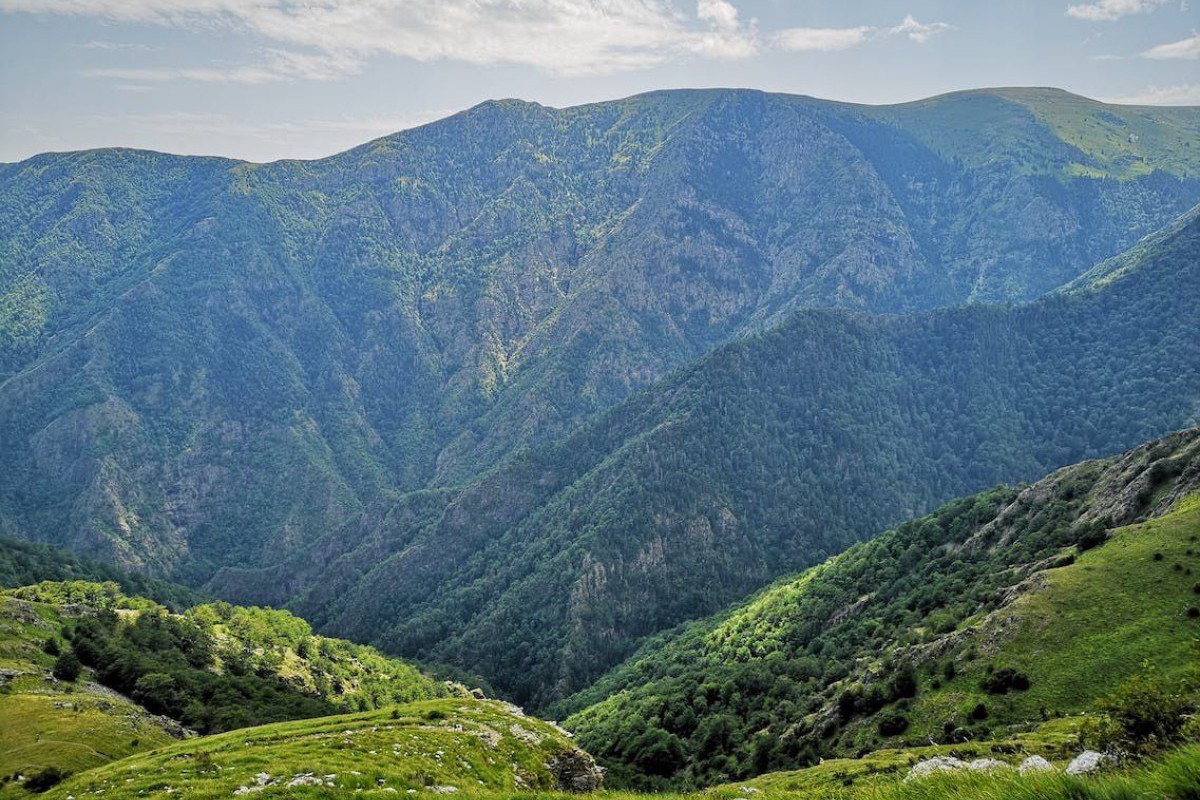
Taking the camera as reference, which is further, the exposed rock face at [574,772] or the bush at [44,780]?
the exposed rock face at [574,772]

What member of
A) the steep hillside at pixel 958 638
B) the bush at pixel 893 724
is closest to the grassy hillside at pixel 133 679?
the steep hillside at pixel 958 638

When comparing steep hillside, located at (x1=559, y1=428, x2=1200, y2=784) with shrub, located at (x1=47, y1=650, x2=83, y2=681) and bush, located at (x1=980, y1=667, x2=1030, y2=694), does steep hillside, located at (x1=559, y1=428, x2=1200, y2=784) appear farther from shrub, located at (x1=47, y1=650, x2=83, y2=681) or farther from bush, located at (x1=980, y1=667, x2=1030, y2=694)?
shrub, located at (x1=47, y1=650, x2=83, y2=681)

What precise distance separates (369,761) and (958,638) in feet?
234

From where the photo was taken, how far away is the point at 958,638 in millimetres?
86500

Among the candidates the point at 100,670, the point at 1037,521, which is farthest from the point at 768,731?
the point at 100,670

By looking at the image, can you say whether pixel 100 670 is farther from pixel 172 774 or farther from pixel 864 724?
pixel 864 724

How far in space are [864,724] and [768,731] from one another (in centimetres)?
2774

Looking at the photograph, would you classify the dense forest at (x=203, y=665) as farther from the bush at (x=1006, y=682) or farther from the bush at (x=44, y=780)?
the bush at (x=1006, y=682)

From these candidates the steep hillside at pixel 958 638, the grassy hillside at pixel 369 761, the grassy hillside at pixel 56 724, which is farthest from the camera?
the steep hillside at pixel 958 638

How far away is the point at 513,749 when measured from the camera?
229 feet

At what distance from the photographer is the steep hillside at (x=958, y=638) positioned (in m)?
70.1

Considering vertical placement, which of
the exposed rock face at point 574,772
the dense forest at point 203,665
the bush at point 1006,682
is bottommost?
the dense forest at point 203,665

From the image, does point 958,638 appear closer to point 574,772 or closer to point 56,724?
point 574,772

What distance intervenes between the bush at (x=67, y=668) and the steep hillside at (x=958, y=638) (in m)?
81.0
